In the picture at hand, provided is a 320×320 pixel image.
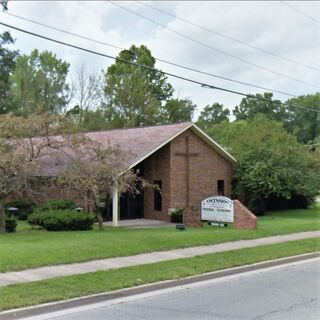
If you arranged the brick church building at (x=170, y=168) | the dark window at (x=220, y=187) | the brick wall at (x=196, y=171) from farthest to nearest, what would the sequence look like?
the dark window at (x=220, y=187) → the brick wall at (x=196, y=171) → the brick church building at (x=170, y=168)

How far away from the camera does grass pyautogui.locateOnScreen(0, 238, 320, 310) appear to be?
861 cm

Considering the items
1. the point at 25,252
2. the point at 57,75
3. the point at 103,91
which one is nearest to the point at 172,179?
the point at 25,252

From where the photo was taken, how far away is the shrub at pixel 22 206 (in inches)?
1007

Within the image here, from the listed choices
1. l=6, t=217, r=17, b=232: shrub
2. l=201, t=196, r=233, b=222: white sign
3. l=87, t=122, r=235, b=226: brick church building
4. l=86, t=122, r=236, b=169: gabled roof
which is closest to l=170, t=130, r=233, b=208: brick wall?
l=87, t=122, r=235, b=226: brick church building

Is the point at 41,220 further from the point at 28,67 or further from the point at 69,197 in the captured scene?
the point at 28,67

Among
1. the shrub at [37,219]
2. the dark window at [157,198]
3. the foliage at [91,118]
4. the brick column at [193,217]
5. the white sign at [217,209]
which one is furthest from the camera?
the foliage at [91,118]

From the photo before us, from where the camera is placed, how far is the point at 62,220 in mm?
18953

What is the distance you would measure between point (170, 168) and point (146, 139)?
1946mm

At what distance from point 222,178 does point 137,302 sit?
2129 cm

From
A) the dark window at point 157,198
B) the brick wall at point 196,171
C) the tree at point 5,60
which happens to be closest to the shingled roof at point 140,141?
the brick wall at point 196,171

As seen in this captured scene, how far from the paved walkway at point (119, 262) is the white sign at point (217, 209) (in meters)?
3.58

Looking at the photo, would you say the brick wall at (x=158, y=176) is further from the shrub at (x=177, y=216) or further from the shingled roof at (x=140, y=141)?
the shingled roof at (x=140, y=141)

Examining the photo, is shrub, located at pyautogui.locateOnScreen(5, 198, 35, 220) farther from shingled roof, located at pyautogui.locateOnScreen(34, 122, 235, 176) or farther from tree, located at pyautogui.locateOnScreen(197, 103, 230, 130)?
tree, located at pyautogui.locateOnScreen(197, 103, 230, 130)

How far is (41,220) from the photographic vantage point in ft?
63.4
